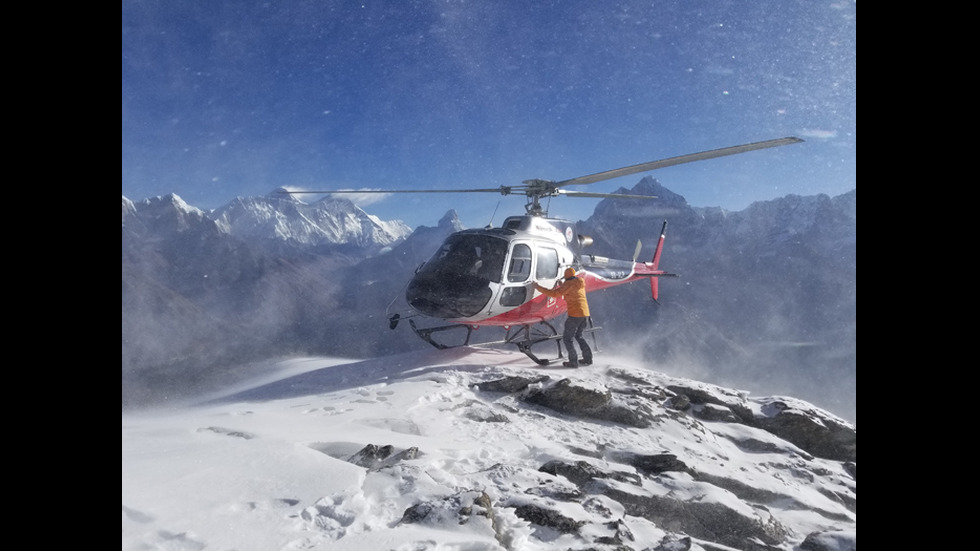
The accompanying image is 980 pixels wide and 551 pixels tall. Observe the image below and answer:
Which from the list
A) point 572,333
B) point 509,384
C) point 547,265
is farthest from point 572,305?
point 509,384

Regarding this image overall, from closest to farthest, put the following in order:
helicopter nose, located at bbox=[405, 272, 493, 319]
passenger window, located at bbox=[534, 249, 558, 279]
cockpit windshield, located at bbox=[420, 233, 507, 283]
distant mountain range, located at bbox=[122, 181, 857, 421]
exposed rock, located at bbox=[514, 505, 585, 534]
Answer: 1. exposed rock, located at bbox=[514, 505, 585, 534]
2. helicopter nose, located at bbox=[405, 272, 493, 319]
3. cockpit windshield, located at bbox=[420, 233, 507, 283]
4. passenger window, located at bbox=[534, 249, 558, 279]
5. distant mountain range, located at bbox=[122, 181, 857, 421]

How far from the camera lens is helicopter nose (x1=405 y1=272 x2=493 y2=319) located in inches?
279

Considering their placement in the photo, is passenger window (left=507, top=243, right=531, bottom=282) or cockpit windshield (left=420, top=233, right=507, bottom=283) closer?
cockpit windshield (left=420, top=233, right=507, bottom=283)

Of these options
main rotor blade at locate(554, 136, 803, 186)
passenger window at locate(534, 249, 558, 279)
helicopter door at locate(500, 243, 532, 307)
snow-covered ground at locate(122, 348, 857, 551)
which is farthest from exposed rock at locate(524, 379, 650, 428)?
main rotor blade at locate(554, 136, 803, 186)

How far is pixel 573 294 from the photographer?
307 inches

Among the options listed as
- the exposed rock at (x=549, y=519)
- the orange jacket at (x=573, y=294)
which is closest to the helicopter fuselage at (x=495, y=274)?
the orange jacket at (x=573, y=294)

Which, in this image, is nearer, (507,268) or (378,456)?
(378,456)

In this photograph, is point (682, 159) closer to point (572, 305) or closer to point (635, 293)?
point (572, 305)

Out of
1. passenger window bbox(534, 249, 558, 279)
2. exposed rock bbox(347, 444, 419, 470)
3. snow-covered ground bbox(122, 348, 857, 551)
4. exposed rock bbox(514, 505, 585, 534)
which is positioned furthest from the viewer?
passenger window bbox(534, 249, 558, 279)

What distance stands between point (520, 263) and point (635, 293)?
46.0m

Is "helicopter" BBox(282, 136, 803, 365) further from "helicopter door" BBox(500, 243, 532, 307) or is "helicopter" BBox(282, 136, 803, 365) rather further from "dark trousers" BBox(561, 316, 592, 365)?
"dark trousers" BBox(561, 316, 592, 365)

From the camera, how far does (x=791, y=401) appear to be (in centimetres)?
674

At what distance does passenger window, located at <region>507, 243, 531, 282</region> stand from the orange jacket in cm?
31

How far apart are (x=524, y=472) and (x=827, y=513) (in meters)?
3.25
